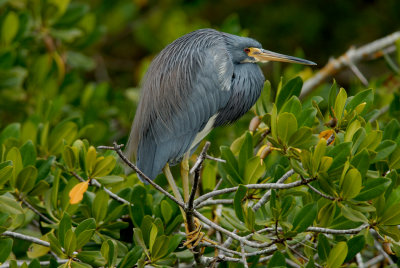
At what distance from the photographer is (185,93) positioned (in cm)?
296

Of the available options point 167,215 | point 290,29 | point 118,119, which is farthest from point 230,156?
point 290,29

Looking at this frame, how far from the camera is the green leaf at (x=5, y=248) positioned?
2.35 metres

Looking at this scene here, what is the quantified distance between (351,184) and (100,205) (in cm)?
112

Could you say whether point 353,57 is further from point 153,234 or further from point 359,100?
point 153,234

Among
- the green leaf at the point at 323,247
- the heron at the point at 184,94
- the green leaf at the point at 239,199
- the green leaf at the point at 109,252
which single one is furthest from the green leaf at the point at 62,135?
the green leaf at the point at 323,247

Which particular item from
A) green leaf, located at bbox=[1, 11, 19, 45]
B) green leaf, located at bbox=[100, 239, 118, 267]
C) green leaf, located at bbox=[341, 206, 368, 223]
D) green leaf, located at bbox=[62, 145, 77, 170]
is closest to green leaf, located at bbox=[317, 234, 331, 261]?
green leaf, located at bbox=[341, 206, 368, 223]

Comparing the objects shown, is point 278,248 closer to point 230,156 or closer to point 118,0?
point 230,156

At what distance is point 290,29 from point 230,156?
151 inches

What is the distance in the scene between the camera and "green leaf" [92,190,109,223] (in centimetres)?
261

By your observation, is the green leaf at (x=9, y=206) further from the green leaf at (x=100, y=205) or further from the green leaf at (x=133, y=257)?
the green leaf at (x=133, y=257)

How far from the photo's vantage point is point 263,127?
2.91m

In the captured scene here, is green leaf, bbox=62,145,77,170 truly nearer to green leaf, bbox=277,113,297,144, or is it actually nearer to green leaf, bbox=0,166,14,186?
green leaf, bbox=0,166,14,186

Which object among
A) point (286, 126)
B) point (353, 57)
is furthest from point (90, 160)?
point (353, 57)

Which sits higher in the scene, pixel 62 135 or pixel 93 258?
pixel 62 135
